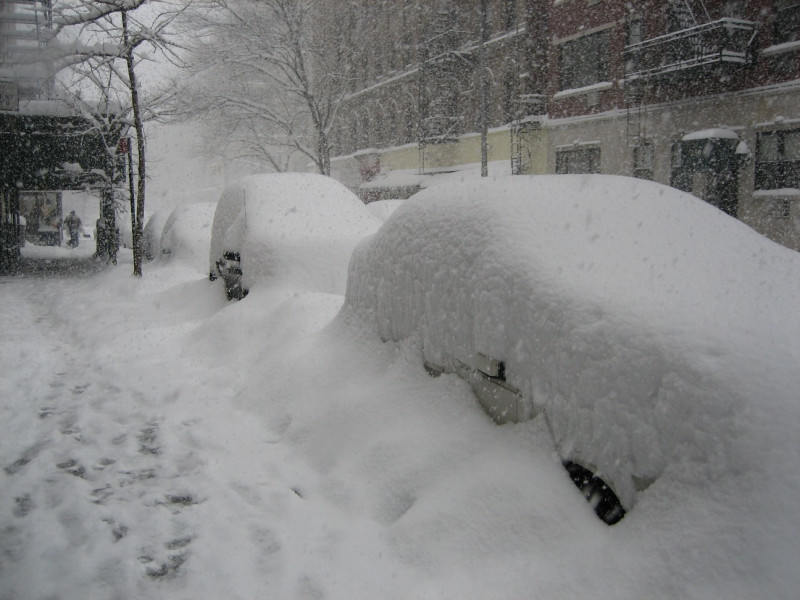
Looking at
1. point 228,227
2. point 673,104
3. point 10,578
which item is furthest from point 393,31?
point 10,578

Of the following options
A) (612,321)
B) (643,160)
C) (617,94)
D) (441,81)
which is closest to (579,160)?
(617,94)

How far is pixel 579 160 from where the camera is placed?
71.3 ft

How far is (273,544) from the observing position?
3221 mm

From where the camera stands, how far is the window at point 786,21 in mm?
15117

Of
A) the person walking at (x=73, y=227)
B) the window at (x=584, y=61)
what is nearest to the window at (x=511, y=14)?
the window at (x=584, y=61)

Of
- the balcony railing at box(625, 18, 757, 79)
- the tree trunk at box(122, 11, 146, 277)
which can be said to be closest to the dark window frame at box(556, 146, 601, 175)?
the balcony railing at box(625, 18, 757, 79)

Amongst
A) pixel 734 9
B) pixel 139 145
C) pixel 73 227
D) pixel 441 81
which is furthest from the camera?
pixel 441 81

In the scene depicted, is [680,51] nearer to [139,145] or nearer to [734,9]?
[734,9]

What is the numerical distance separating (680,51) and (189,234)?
47.8ft

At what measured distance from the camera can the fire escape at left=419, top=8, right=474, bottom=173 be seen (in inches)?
1104

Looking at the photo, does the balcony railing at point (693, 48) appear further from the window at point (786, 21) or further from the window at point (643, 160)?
the window at point (643, 160)

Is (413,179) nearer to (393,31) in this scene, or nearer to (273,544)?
(393,31)

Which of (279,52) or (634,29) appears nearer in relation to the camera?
(634,29)

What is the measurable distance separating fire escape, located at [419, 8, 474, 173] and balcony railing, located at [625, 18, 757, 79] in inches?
402
